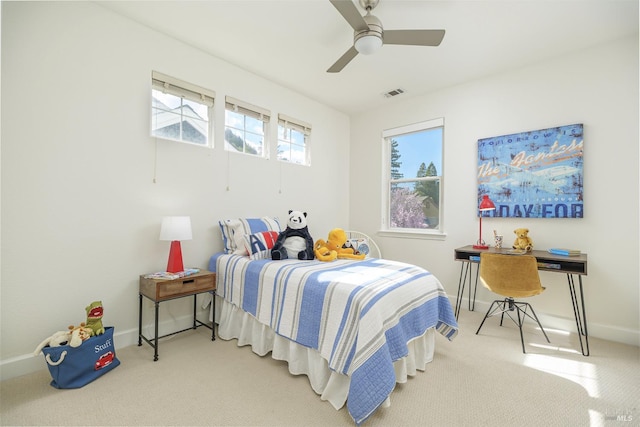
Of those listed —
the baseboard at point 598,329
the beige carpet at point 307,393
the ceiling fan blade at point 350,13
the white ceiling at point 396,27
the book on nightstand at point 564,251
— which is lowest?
the beige carpet at point 307,393

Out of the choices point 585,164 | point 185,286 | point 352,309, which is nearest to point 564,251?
point 585,164

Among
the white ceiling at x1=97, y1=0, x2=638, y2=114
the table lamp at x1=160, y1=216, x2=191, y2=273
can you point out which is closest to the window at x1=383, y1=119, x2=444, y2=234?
the white ceiling at x1=97, y1=0, x2=638, y2=114

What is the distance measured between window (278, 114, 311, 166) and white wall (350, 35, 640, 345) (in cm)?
164

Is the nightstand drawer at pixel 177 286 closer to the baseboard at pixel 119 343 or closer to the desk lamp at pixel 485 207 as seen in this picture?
the baseboard at pixel 119 343

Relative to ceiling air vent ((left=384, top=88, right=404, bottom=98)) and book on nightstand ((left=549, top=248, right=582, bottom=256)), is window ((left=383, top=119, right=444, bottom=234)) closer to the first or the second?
ceiling air vent ((left=384, top=88, right=404, bottom=98))

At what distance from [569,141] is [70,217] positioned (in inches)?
171

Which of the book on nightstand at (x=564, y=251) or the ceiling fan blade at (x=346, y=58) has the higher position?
the ceiling fan blade at (x=346, y=58)

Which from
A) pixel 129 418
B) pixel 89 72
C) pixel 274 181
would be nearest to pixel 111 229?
pixel 89 72

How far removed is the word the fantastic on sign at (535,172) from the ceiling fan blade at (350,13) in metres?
2.08

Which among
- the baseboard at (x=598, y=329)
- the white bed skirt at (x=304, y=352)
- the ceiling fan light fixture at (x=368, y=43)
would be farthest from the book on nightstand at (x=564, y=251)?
the ceiling fan light fixture at (x=368, y=43)

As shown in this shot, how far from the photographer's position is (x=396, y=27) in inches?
94.5

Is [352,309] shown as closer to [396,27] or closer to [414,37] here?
→ [414,37]

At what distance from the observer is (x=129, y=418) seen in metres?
1.52

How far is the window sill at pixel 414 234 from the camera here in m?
3.60
